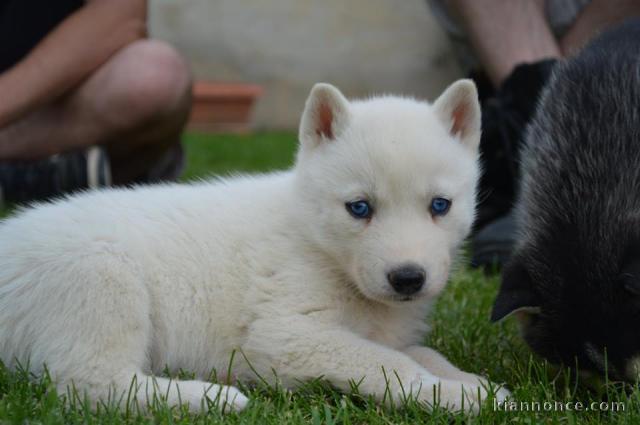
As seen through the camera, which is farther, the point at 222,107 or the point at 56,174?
the point at 222,107

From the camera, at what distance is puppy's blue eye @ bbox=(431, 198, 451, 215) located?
294cm

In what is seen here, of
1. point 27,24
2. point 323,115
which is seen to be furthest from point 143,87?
point 323,115

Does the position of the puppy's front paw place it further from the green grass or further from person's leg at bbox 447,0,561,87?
person's leg at bbox 447,0,561,87

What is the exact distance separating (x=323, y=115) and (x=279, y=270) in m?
0.63

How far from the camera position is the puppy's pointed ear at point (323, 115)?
311cm

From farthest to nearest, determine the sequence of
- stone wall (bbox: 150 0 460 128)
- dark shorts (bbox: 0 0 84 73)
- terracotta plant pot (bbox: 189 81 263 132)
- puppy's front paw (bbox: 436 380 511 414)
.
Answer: stone wall (bbox: 150 0 460 128) → terracotta plant pot (bbox: 189 81 263 132) → dark shorts (bbox: 0 0 84 73) → puppy's front paw (bbox: 436 380 511 414)

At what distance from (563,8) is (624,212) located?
361 cm

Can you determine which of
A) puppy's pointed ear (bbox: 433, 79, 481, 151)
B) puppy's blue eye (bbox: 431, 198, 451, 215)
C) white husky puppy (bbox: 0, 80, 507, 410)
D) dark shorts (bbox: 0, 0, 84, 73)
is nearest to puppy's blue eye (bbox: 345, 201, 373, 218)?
white husky puppy (bbox: 0, 80, 507, 410)

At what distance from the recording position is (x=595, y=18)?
5762 mm

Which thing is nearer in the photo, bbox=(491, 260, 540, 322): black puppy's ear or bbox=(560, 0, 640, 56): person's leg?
bbox=(491, 260, 540, 322): black puppy's ear

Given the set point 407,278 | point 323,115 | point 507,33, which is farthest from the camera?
point 507,33

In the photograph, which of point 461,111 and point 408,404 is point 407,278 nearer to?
point 408,404

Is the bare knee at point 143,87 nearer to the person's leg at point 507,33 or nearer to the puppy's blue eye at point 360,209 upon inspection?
the person's leg at point 507,33

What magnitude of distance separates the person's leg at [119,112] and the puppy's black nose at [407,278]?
325 cm
